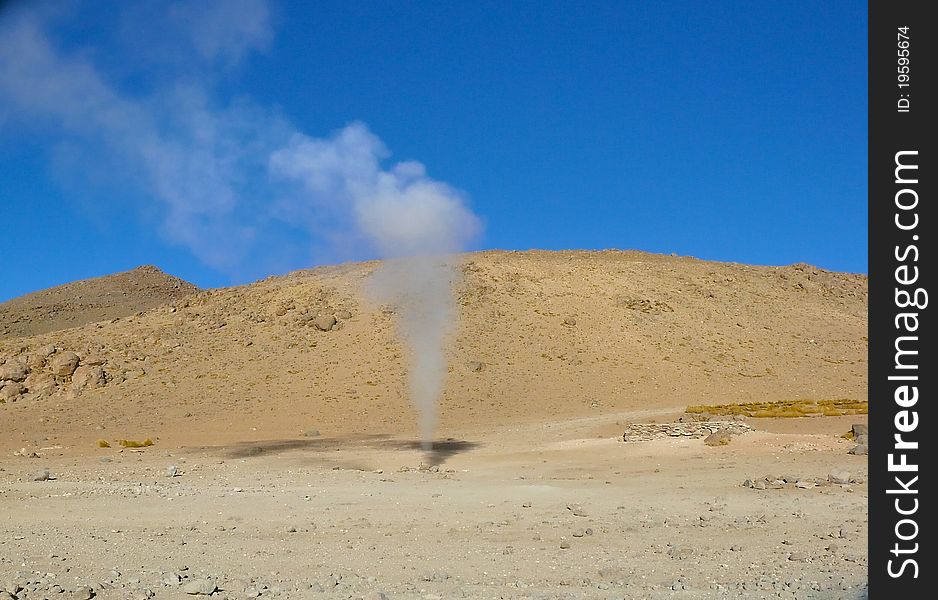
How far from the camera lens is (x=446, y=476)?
1553 centimetres

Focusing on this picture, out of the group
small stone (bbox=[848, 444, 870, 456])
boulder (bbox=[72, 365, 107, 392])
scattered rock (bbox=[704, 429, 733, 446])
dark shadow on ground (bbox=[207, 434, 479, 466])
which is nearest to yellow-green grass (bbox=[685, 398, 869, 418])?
scattered rock (bbox=[704, 429, 733, 446])

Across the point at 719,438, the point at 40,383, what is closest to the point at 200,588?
the point at 719,438

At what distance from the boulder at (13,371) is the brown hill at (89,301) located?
29894 millimetres

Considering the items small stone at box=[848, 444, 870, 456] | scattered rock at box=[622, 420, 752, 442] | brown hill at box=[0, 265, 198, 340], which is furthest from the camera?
brown hill at box=[0, 265, 198, 340]

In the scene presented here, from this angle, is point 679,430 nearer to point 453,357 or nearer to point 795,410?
point 795,410

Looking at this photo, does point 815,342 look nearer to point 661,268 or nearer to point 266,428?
point 661,268

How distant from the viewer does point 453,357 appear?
3894cm

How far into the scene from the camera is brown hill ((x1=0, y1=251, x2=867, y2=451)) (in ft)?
105

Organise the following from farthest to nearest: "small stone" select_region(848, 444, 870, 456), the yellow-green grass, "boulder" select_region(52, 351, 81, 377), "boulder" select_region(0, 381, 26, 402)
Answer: "boulder" select_region(52, 351, 81, 377)
"boulder" select_region(0, 381, 26, 402)
the yellow-green grass
"small stone" select_region(848, 444, 870, 456)

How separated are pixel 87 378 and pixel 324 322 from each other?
11.0 metres

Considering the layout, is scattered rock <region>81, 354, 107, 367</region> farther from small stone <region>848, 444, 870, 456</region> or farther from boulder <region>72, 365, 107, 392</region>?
small stone <region>848, 444, 870, 456</region>

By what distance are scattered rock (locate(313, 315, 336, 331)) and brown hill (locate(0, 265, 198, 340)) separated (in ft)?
103

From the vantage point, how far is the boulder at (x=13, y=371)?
117 feet

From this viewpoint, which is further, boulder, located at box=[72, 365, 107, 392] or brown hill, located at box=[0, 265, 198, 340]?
brown hill, located at box=[0, 265, 198, 340]
